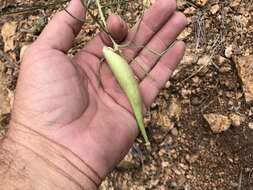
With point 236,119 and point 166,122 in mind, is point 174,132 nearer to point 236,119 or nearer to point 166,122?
point 166,122

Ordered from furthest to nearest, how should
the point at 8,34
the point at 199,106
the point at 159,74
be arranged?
the point at 8,34 < the point at 199,106 < the point at 159,74

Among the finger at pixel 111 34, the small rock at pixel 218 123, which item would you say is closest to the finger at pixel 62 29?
the finger at pixel 111 34

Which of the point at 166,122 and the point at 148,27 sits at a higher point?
the point at 148,27

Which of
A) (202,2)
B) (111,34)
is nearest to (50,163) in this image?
(111,34)

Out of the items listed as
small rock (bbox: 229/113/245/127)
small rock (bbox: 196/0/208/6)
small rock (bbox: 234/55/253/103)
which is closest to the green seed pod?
small rock (bbox: 229/113/245/127)

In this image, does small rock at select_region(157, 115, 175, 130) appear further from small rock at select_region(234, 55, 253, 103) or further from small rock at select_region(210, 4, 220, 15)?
small rock at select_region(210, 4, 220, 15)

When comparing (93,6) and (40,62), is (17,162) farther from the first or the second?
(93,6)
